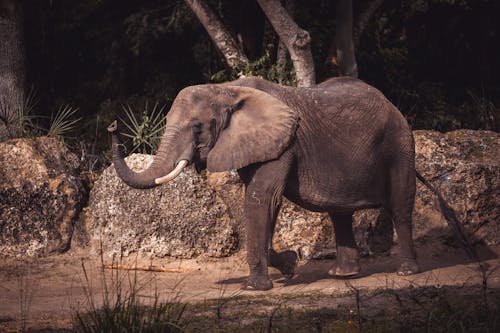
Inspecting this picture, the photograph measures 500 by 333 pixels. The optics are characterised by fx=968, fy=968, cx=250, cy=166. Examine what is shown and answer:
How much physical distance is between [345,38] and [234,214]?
3.63m

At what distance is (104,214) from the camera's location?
405 inches

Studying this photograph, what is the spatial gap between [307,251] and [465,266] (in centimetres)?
165

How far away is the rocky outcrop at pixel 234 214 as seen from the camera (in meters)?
10.1

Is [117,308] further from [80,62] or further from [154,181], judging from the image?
[80,62]

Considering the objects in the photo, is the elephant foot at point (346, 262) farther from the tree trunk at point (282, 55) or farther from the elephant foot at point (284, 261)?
the tree trunk at point (282, 55)

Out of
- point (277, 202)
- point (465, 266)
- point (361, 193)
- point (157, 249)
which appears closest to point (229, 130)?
point (277, 202)

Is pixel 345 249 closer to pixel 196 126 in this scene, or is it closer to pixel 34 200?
A: pixel 196 126

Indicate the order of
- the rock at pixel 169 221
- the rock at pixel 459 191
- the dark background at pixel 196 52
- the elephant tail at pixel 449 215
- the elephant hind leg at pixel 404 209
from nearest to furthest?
the elephant hind leg at pixel 404 209 < the elephant tail at pixel 449 215 < the rock at pixel 169 221 < the rock at pixel 459 191 < the dark background at pixel 196 52

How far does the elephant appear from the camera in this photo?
815cm

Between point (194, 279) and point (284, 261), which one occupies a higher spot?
point (284, 261)

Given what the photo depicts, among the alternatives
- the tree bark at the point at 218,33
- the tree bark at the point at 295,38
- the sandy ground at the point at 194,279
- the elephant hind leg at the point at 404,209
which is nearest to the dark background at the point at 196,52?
the tree bark at the point at 218,33

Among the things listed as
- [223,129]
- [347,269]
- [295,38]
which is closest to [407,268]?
[347,269]

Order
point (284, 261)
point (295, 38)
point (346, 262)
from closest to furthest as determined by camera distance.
Result: point (284, 261)
point (346, 262)
point (295, 38)

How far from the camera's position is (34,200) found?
10.2m
